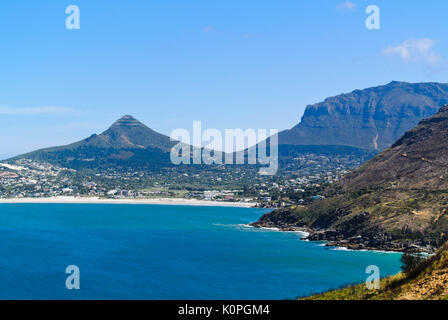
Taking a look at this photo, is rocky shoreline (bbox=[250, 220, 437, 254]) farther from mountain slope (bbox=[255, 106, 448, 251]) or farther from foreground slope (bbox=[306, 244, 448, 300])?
foreground slope (bbox=[306, 244, 448, 300])

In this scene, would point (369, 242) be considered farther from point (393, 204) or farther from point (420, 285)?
point (420, 285)

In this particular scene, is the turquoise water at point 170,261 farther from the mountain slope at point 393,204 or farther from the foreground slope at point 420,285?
the foreground slope at point 420,285

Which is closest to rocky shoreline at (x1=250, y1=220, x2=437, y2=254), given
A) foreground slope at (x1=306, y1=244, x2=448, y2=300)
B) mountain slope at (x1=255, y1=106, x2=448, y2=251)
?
mountain slope at (x1=255, y1=106, x2=448, y2=251)

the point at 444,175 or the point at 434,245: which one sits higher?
the point at 444,175

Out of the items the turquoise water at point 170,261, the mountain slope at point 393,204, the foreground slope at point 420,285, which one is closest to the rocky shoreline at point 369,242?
the mountain slope at point 393,204

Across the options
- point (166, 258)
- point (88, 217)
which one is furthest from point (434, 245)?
point (88, 217)
